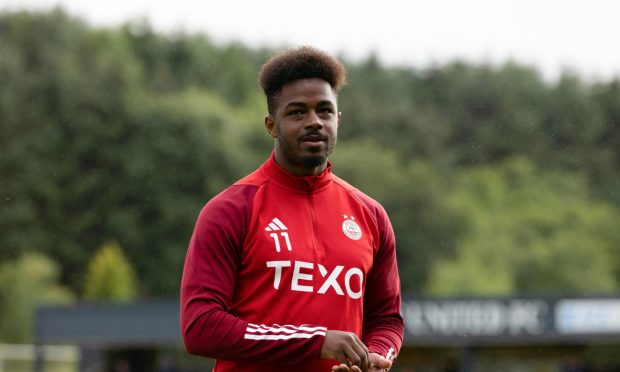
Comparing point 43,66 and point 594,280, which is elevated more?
point 43,66

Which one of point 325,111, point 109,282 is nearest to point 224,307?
point 325,111

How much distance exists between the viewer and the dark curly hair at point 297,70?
15.7ft

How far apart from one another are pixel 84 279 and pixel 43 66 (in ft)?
39.2

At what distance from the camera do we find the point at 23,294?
5841 centimetres

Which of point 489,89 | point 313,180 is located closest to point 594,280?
point 489,89

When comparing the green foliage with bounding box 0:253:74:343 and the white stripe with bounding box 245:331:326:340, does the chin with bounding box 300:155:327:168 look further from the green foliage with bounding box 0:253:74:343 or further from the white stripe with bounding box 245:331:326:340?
the green foliage with bounding box 0:253:74:343

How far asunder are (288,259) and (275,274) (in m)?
0.07

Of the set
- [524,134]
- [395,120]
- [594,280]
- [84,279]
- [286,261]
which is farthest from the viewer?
[524,134]

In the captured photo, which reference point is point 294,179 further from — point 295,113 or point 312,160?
point 295,113

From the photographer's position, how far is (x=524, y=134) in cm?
9981

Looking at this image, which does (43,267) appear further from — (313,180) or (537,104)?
(313,180)

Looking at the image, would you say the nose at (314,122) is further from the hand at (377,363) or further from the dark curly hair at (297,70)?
the hand at (377,363)

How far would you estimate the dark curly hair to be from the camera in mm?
4785

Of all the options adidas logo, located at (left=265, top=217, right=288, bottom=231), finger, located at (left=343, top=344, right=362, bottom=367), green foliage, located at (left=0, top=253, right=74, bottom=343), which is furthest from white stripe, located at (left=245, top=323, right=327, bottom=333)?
green foliage, located at (left=0, top=253, right=74, bottom=343)
